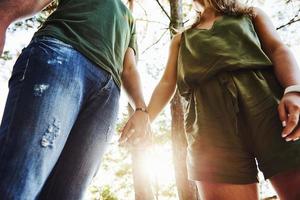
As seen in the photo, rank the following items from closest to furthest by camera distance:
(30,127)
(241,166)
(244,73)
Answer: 1. (30,127)
2. (241,166)
3. (244,73)

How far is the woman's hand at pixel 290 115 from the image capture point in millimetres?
1374

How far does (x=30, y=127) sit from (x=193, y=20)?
1.52 meters

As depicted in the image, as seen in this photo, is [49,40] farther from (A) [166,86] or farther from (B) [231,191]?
(B) [231,191]

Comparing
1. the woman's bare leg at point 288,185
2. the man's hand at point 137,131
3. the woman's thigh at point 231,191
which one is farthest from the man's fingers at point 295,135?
the man's hand at point 137,131

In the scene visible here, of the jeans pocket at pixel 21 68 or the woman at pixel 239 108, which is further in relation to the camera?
the woman at pixel 239 108

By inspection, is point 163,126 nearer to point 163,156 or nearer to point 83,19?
point 163,156

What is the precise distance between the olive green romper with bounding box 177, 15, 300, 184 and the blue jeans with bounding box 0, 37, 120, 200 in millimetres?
483

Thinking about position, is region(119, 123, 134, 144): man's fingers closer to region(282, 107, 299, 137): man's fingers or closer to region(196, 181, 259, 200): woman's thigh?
region(196, 181, 259, 200): woman's thigh

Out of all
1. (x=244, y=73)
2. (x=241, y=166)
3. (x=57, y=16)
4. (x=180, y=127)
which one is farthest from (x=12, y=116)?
(x=180, y=127)

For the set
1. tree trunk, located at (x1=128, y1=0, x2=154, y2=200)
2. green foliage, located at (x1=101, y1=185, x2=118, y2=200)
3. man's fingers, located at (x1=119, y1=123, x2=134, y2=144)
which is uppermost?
man's fingers, located at (x1=119, y1=123, x2=134, y2=144)

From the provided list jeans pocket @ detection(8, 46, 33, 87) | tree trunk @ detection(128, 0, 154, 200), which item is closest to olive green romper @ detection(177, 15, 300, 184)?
jeans pocket @ detection(8, 46, 33, 87)

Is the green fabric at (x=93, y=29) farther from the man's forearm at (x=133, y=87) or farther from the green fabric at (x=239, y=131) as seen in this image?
the green fabric at (x=239, y=131)

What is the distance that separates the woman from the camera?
1.45 metres

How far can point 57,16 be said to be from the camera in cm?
154
